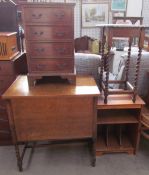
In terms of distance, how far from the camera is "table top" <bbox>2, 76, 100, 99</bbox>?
1.47 m

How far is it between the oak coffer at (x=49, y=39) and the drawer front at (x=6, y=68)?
0.25 m

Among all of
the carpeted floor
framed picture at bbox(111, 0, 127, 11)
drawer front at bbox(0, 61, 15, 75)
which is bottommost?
the carpeted floor

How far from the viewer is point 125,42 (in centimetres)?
328

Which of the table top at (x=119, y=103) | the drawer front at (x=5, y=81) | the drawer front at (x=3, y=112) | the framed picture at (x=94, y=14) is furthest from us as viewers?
the framed picture at (x=94, y=14)

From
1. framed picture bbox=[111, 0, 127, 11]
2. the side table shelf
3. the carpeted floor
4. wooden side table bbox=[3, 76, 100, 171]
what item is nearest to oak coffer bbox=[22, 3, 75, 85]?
wooden side table bbox=[3, 76, 100, 171]

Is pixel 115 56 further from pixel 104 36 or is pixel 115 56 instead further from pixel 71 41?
pixel 71 41

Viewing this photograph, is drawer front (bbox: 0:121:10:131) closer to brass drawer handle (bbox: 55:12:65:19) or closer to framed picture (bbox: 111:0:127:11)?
brass drawer handle (bbox: 55:12:65:19)

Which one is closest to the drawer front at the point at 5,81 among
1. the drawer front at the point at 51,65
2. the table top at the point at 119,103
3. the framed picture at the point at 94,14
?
the drawer front at the point at 51,65

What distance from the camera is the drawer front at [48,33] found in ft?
4.80

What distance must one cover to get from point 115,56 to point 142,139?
121cm

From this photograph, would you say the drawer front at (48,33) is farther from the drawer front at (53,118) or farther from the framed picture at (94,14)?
the framed picture at (94,14)

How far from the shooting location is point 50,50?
1538 millimetres

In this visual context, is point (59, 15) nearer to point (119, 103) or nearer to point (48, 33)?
point (48, 33)

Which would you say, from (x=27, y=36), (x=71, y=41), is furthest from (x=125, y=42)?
(x=27, y=36)
